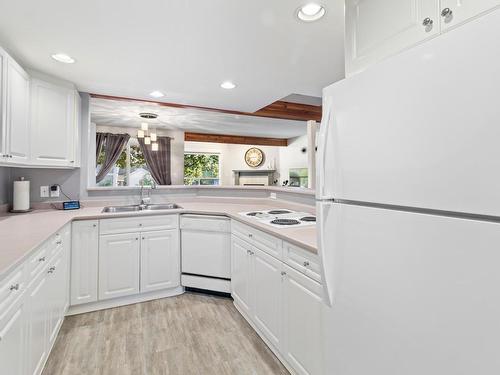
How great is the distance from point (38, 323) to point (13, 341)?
1.25ft

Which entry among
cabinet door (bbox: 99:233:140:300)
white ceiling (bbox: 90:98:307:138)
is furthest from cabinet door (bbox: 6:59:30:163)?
white ceiling (bbox: 90:98:307:138)

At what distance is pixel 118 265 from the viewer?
99.3 inches

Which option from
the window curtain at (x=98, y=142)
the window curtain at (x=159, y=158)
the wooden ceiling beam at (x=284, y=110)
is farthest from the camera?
the window curtain at (x=159, y=158)

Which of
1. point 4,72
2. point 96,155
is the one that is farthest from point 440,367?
point 96,155

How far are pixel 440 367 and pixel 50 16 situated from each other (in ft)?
7.87

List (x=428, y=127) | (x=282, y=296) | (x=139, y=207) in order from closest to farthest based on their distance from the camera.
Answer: (x=428, y=127)
(x=282, y=296)
(x=139, y=207)

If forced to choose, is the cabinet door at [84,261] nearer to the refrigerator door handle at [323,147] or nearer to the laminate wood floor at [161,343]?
the laminate wood floor at [161,343]

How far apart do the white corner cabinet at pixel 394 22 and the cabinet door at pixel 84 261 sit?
96.3 inches

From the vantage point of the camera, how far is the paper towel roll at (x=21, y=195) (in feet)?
8.03

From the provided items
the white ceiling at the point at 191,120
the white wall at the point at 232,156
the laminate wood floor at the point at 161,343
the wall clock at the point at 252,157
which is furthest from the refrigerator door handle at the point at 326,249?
the wall clock at the point at 252,157

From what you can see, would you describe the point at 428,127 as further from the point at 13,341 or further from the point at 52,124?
the point at 52,124

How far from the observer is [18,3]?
145 cm

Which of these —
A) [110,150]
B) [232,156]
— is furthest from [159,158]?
[232,156]

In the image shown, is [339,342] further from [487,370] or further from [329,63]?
[329,63]
